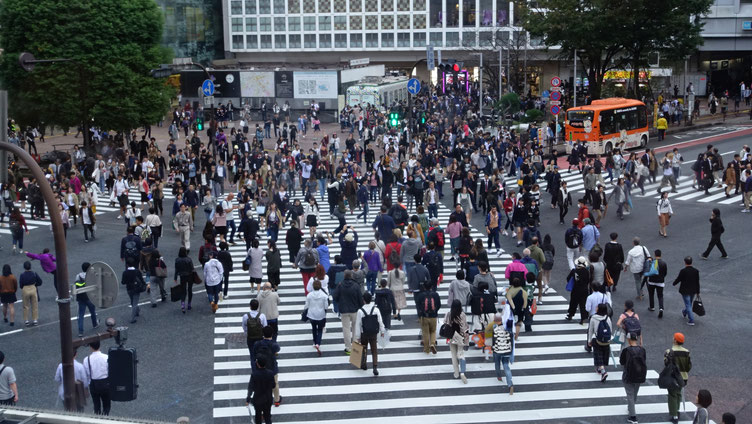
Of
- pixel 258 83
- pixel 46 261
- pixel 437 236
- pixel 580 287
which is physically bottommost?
pixel 580 287

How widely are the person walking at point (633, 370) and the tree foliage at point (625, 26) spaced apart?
3971 cm

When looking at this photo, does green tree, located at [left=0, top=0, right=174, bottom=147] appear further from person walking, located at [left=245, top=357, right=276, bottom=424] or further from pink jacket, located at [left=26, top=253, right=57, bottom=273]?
person walking, located at [left=245, top=357, right=276, bottom=424]

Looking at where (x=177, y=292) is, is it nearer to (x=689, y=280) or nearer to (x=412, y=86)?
(x=689, y=280)

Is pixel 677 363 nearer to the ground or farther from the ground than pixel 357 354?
farther from the ground

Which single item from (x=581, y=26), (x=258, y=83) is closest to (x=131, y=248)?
(x=581, y=26)

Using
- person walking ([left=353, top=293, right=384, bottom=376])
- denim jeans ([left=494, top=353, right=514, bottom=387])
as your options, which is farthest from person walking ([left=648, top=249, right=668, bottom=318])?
person walking ([left=353, top=293, right=384, bottom=376])

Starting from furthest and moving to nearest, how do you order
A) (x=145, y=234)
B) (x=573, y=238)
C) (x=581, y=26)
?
(x=581, y=26) < (x=145, y=234) < (x=573, y=238)

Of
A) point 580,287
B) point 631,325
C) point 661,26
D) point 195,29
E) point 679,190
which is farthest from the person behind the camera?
point 195,29

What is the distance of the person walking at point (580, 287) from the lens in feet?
58.6

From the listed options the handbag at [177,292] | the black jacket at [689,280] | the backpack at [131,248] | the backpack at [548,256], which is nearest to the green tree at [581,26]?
the backpack at [548,256]

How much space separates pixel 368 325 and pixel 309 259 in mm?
4455

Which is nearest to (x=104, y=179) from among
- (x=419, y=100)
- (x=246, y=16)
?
(x=419, y=100)

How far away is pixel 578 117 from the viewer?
43.3 m

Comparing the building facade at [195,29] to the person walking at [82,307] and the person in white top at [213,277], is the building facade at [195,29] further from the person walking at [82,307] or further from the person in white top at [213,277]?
the person walking at [82,307]
